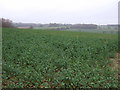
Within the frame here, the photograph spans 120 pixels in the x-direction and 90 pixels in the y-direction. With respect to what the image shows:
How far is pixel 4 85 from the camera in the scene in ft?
12.2

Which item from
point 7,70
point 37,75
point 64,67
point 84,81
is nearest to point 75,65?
point 64,67

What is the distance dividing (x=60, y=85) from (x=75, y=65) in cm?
152

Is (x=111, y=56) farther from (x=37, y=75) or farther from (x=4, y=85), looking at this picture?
(x=4, y=85)

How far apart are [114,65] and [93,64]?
857 mm

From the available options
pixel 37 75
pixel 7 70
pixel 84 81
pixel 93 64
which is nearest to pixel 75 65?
pixel 93 64

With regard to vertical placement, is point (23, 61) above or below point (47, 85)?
above

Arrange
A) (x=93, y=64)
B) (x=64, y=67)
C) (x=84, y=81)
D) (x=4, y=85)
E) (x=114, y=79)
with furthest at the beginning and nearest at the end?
(x=93, y=64) < (x=64, y=67) < (x=114, y=79) < (x=84, y=81) < (x=4, y=85)

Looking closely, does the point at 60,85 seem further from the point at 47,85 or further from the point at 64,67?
the point at 64,67

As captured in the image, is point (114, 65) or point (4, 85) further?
point (114, 65)

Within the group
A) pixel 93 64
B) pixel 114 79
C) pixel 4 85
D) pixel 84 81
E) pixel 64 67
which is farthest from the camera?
pixel 93 64

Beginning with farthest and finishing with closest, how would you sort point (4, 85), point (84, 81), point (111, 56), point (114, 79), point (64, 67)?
point (111, 56) < point (64, 67) < point (114, 79) < point (84, 81) < point (4, 85)

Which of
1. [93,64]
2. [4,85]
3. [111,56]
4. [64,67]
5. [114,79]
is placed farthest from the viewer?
[111,56]

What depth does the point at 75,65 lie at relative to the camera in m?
5.19

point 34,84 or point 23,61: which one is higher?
point 23,61
